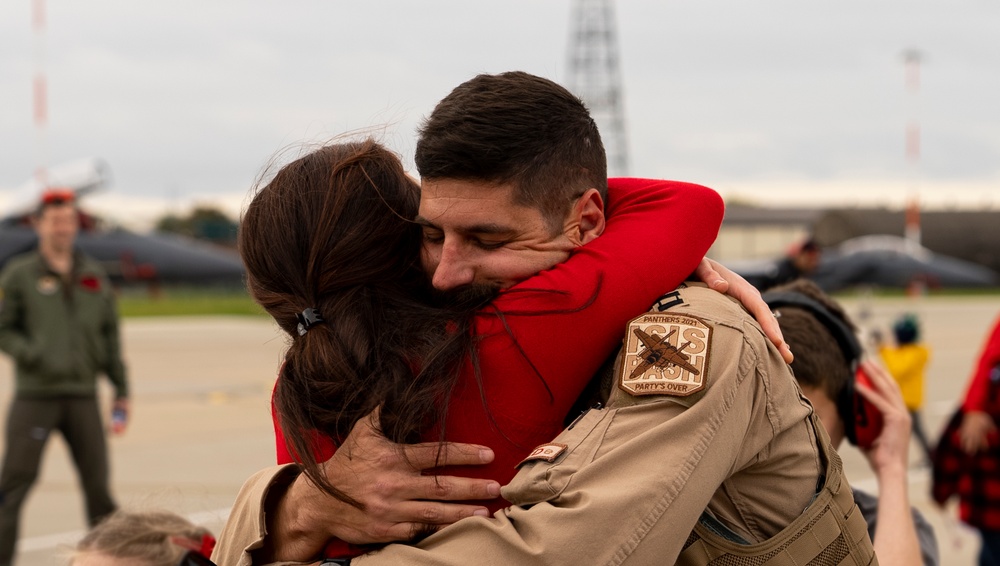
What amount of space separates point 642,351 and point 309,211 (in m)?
0.62

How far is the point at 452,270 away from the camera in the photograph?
1.78m

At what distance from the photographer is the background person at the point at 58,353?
6504 mm

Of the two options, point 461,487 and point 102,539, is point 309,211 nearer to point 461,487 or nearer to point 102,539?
point 461,487

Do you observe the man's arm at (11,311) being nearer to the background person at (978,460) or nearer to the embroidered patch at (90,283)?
the embroidered patch at (90,283)

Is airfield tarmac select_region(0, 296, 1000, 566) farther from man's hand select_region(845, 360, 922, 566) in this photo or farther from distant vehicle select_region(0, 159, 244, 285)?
distant vehicle select_region(0, 159, 244, 285)

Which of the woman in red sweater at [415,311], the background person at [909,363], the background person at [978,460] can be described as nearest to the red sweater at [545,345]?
the woman in red sweater at [415,311]

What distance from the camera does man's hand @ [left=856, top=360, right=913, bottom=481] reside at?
239 cm

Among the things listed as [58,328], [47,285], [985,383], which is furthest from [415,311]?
[47,285]

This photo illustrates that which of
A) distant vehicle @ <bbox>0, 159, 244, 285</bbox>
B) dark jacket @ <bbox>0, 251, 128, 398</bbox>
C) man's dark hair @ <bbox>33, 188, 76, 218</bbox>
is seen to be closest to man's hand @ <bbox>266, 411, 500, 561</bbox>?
dark jacket @ <bbox>0, 251, 128, 398</bbox>

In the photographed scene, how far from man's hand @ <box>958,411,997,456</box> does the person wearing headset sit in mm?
2797

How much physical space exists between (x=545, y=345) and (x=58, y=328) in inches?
236

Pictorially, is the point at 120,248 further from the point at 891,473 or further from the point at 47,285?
the point at 891,473

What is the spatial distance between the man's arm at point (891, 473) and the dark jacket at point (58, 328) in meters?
5.49

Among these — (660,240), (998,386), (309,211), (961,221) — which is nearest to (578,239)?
(660,240)
